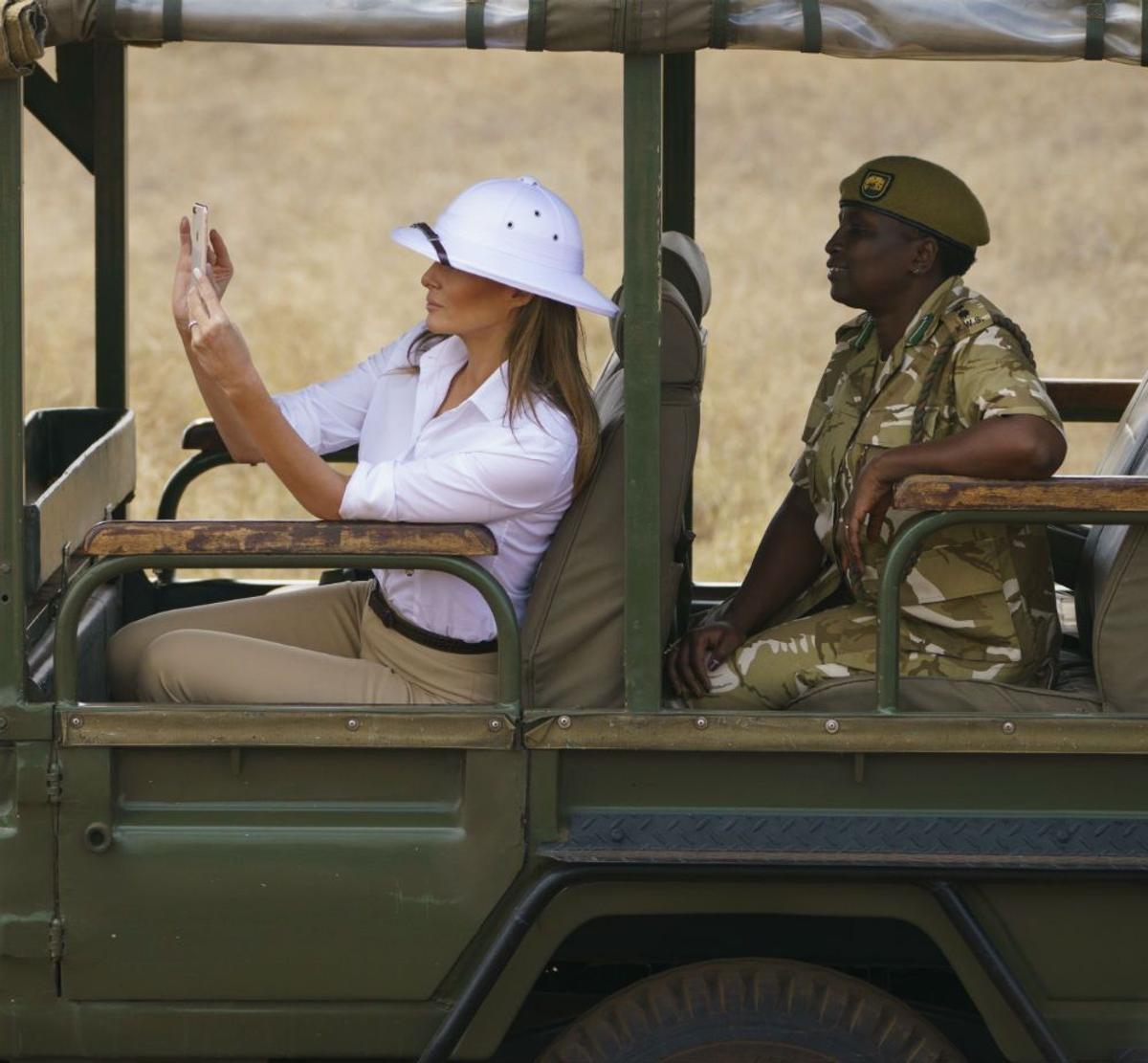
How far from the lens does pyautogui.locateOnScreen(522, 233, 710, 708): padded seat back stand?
11.0ft

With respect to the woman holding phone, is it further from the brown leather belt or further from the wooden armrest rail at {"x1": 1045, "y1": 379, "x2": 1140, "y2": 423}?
the wooden armrest rail at {"x1": 1045, "y1": 379, "x2": 1140, "y2": 423}

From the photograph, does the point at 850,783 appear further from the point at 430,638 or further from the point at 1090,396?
the point at 1090,396

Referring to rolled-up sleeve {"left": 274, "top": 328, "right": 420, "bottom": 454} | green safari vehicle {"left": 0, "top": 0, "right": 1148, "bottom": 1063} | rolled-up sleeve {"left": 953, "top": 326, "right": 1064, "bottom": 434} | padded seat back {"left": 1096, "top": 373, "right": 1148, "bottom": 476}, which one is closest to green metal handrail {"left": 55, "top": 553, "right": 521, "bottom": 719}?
green safari vehicle {"left": 0, "top": 0, "right": 1148, "bottom": 1063}

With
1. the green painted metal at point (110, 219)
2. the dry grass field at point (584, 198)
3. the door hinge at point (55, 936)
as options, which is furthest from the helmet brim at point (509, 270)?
the dry grass field at point (584, 198)

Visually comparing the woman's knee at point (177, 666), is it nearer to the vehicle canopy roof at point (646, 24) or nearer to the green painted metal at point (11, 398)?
the green painted metal at point (11, 398)

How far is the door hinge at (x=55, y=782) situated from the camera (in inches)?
125

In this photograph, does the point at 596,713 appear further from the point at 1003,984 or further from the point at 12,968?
the point at 12,968

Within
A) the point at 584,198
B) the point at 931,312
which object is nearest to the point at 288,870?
the point at 931,312

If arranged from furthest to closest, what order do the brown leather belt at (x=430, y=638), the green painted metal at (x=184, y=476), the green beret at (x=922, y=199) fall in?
the green painted metal at (x=184, y=476)
the green beret at (x=922, y=199)
the brown leather belt at (x=430, y=638)

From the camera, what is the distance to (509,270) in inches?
134

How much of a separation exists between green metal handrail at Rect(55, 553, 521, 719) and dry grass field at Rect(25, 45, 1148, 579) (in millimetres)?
5708

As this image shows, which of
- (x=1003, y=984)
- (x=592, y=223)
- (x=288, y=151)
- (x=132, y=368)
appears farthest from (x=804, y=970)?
(x=288, y=151)

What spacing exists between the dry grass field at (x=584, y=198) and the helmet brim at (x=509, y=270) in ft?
18.1

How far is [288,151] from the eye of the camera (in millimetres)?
19938
